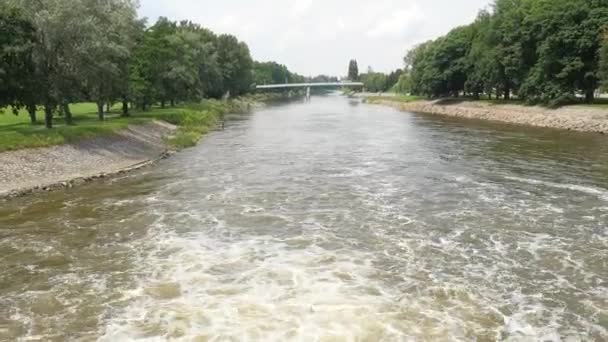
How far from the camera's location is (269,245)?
21172 millimetres

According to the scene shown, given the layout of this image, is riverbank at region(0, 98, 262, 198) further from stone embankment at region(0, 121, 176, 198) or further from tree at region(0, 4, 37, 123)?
tree at region(0, 4, 37, 123)

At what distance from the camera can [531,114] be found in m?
76.9

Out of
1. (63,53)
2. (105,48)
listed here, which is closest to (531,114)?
(105,48)

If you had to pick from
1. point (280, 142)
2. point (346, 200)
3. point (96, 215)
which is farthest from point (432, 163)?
point (96, 215)

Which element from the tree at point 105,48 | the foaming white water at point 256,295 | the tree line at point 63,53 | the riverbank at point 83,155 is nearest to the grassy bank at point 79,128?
the riverbank at point 83,155

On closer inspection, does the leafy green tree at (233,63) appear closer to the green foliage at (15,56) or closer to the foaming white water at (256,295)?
the green foliage at (15,56)

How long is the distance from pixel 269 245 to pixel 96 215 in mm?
9785

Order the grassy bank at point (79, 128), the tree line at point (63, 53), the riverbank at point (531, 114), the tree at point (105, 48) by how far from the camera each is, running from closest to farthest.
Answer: the grassy bank at point (79, 128)
the tree line at point (63, 53)
the tree at point (105, 48)
the riverbank at point (531, 114)

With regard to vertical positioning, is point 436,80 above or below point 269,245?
above

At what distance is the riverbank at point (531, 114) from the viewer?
6406cm

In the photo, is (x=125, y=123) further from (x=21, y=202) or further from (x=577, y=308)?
(x=577, y=308)

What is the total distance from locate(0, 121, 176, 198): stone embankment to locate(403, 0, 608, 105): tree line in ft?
183

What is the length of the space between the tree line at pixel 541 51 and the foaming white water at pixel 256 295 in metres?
59.5

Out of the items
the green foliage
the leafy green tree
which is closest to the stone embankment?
the green foliage
